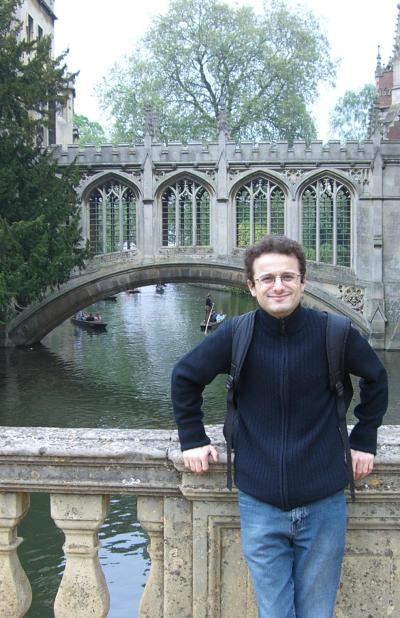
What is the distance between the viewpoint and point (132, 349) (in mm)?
19031

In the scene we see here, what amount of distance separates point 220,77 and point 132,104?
11.5ft

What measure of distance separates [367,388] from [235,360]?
39cm

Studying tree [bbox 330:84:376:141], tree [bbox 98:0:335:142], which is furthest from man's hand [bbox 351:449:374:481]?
tree [bbox 330:84:376:141]

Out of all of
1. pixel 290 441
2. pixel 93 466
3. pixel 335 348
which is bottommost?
pixel 93 466

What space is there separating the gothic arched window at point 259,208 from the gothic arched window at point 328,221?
62cm

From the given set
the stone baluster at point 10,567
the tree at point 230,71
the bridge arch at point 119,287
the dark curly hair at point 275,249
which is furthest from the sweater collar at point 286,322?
the tree at point 230,71

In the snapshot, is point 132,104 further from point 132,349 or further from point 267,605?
point 267,605

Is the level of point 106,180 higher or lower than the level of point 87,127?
lower

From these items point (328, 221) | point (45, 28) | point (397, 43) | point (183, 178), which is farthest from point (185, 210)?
point (45, 28)

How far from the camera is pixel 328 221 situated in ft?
61.6

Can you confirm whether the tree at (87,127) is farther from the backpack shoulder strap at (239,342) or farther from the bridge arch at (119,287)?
the backpack shoulder strap at (239,342)

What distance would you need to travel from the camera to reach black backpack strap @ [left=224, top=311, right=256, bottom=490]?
214cm

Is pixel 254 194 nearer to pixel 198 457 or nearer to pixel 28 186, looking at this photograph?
pixel 28 186

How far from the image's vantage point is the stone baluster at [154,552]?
237 centimetres
